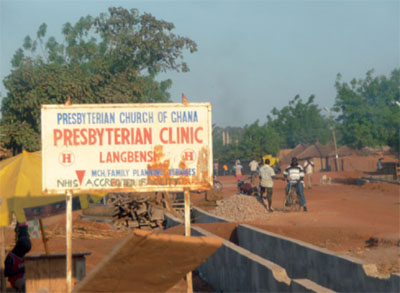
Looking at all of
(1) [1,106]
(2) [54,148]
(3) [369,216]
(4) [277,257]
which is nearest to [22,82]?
(1) [1,106]

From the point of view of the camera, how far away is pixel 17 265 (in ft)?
31.6

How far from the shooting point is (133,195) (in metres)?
22.6

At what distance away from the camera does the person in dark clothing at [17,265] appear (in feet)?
31.0

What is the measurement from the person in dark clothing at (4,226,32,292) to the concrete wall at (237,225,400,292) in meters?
4.90

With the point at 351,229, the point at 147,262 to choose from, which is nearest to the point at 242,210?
the point at 351,229

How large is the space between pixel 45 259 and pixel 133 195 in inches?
585

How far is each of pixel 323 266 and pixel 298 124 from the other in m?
94.5

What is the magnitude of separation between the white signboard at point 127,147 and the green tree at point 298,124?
317 feet

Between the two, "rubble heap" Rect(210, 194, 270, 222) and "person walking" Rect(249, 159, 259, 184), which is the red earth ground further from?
"person walking" Rect(249, 159, 259, 184)

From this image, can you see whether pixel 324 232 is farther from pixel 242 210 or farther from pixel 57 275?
pixel 57 275

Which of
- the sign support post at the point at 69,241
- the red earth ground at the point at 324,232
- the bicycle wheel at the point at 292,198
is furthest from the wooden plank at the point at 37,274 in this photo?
the bicycle wheel at the point at 292,198

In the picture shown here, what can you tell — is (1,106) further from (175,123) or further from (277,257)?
(175,123)

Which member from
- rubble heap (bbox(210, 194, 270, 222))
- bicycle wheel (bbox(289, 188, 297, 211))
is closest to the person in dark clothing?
rubble heap (bbox(210, 194, 270, 222))

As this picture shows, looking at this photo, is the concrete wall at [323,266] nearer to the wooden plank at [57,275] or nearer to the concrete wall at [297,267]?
the concrete wall at [297,267]
